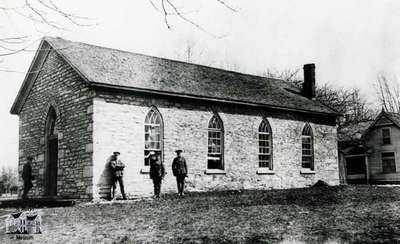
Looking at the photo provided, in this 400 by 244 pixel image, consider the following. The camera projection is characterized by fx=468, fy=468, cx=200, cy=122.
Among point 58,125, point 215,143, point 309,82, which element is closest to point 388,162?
point 309,82

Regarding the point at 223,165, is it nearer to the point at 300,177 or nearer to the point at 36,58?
the point at 300,177

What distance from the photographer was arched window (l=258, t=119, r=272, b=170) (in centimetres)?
2328

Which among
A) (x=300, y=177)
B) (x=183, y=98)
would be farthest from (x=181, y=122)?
(x=300, y=177)

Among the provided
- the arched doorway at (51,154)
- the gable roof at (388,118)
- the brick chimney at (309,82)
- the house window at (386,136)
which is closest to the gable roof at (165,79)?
the brick chimney at (309,82)

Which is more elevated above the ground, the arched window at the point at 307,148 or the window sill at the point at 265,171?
the arched window at the point at 307,148

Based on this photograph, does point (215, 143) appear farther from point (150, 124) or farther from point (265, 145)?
point (150, 124)

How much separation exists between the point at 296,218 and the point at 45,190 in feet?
41.9

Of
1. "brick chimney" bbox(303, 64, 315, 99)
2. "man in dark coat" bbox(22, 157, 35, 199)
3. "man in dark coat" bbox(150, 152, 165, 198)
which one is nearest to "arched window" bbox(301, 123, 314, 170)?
"brick chimney" bbox(303, 64, 315, 99)

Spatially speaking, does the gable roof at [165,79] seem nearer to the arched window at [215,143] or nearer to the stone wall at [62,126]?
the stone wall at [62,126]

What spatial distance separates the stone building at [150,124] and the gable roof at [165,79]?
2.7 inches

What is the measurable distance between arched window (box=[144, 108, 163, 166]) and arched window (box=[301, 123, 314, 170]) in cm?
928

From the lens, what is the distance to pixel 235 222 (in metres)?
10.5

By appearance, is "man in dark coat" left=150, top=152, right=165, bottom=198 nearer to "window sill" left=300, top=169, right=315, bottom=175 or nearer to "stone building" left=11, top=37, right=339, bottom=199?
"stone building" left=11, top=37, right=339, bottom=199

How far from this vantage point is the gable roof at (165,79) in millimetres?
18652
